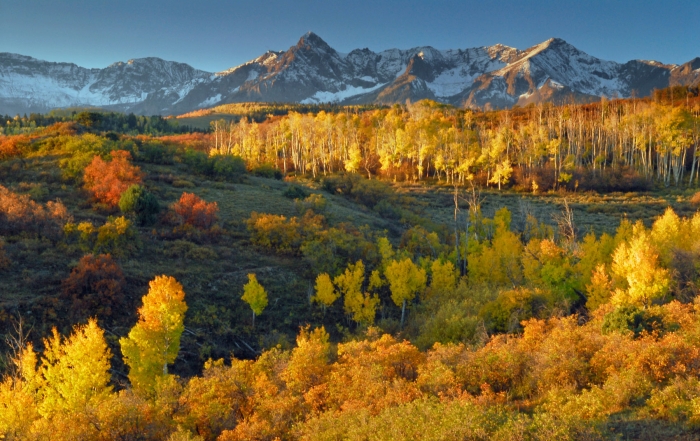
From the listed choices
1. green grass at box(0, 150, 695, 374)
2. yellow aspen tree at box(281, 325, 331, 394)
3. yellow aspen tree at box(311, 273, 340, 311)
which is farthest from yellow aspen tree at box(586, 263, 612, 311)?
yellow aspen tree at box(281, 325, 331, 394)

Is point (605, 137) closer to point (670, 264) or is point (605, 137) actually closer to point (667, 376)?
point (670, 264)

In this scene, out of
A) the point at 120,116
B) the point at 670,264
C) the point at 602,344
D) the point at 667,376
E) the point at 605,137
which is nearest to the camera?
the point at 667,376

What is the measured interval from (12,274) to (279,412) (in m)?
15.5

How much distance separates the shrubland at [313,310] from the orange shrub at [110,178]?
0.16m

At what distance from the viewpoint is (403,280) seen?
864 inches

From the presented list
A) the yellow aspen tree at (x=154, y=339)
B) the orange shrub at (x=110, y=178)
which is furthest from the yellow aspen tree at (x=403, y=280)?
the orange shrub at (x=110, y=178)

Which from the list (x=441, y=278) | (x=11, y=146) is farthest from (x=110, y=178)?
(x=441, y=278)

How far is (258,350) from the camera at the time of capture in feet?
58.3

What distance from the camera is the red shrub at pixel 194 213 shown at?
2661 cm

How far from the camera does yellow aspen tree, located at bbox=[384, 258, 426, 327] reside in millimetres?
21859

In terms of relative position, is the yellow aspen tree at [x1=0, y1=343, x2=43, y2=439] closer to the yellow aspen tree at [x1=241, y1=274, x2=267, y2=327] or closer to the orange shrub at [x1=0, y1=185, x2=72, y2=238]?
the yellow aspen tree at [x1=241, y1=274, x2=267, y2=327]

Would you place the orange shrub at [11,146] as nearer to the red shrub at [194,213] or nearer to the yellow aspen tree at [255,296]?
the red shrub at [194,213]

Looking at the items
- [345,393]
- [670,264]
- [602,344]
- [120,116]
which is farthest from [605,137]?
[120,116]

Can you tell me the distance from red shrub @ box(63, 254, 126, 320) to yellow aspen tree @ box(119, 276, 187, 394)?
381 centimetres
